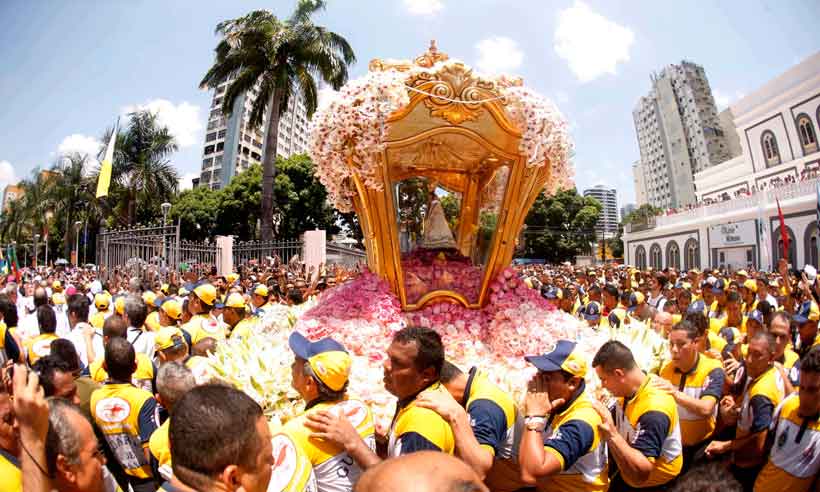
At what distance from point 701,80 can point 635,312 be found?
96038mm

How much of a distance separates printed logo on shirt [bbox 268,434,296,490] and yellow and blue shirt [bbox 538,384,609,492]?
133 cm

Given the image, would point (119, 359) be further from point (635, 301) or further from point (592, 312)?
point (635, 301)

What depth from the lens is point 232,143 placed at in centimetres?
6850

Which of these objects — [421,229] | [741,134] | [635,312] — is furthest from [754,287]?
[741,134]

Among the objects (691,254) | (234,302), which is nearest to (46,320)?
(234,302)

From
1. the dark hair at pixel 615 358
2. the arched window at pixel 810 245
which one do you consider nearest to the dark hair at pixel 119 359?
the dark hair at pixel 615 358

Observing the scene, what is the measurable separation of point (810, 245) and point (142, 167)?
34672mm

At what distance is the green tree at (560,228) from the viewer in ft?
163

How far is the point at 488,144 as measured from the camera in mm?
5660

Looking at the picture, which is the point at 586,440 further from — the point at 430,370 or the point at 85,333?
the point at 85,333

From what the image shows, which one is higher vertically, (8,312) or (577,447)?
(8,312)

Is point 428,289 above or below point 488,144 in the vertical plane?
below

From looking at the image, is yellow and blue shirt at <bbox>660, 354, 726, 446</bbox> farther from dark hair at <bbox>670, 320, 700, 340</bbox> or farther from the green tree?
the green tree

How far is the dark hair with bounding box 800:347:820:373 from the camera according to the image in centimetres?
310
